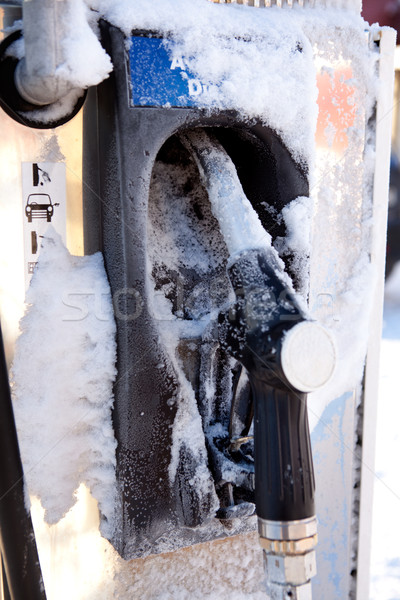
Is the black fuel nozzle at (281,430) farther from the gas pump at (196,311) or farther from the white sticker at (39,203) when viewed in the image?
the white sticker at (39,203)

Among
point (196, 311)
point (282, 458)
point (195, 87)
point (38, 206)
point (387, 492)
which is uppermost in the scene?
point (195, 87)

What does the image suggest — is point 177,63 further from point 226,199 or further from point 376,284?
point 376,284

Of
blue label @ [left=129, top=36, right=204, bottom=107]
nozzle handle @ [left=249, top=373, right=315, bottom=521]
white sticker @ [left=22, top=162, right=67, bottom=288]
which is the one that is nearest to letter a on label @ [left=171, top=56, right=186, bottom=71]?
blue label @ [left=129, top=36, right=204, bottom=107]

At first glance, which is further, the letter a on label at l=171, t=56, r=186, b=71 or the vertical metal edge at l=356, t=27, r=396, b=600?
the vertical metal edge at l=356, t=27, r=396, b=600

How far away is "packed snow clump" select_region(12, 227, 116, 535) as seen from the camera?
2.03ft

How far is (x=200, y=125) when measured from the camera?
0.62m

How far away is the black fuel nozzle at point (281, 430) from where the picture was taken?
0.53 m

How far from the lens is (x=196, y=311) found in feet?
2.28

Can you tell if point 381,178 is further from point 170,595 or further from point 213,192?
point 170,595

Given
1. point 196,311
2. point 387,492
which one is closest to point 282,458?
point 196,311

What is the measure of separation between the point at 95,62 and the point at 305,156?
0.26 metres

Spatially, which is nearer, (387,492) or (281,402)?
(281,402)

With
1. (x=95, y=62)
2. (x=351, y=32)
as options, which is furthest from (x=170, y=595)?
(x=351, y=32)

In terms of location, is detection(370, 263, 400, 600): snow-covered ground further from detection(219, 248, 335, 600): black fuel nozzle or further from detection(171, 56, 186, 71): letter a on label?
detection(171, 56, 186, 71): letter a on label
